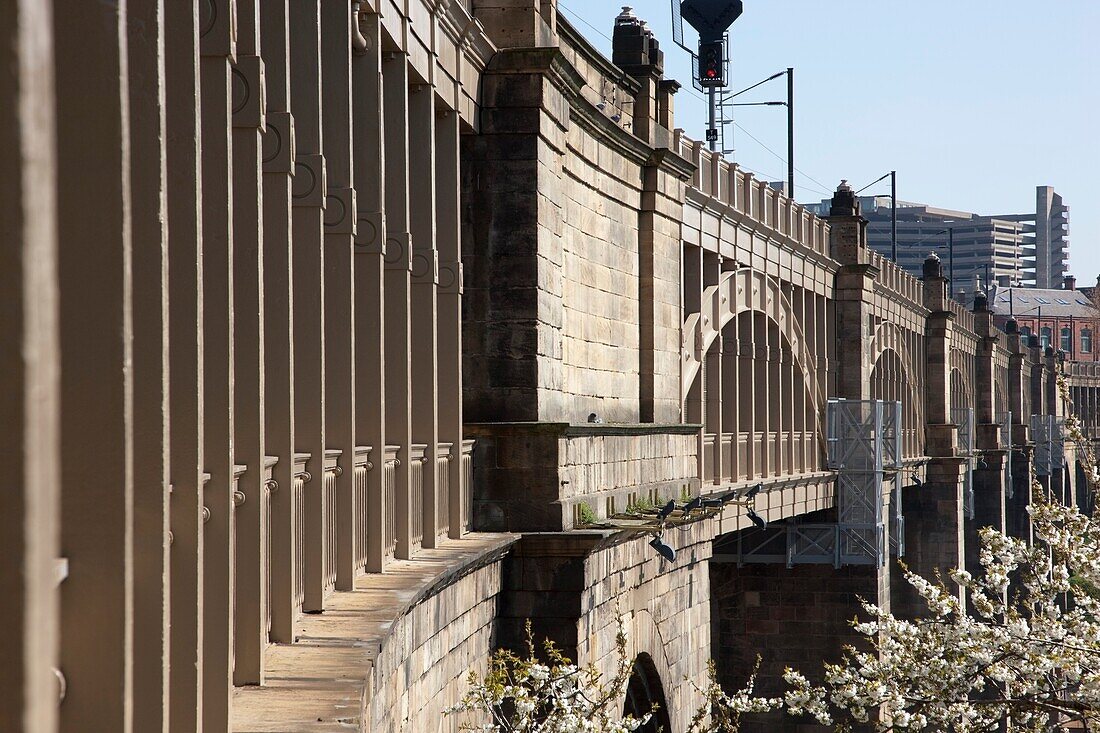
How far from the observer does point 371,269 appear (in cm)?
1200

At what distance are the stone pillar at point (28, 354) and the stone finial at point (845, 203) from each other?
38.4 meters

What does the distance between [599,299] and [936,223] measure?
186 meters

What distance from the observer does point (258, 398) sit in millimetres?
7949

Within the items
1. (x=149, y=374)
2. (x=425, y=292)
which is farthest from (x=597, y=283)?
(x=149, y=374)

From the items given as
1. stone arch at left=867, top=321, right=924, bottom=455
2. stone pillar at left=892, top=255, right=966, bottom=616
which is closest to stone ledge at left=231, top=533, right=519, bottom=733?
stone arch at left=867, top=321, right=924, bottom=455

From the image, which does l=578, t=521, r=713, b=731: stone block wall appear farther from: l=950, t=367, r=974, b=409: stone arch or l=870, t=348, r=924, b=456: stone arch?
l=950, t=367, r=974, b=409: stone arch

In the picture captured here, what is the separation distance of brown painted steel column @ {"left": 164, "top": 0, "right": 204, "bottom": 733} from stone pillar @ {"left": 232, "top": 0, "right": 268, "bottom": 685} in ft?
6.98

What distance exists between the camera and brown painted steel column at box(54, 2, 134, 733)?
372cm

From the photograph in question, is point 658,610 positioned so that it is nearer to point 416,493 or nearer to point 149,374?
point 416,493

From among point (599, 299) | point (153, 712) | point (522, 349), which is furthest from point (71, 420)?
point (599, 299)

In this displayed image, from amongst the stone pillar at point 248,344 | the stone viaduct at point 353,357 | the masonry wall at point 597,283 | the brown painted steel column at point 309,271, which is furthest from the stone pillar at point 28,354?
the masonry wall at point 597,283

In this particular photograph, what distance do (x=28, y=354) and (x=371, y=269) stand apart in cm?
987

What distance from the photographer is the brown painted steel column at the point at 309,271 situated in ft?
32.2

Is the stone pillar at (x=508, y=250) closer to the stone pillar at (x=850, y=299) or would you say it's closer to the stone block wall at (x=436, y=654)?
the stone block wall at (x=436, y=654)
